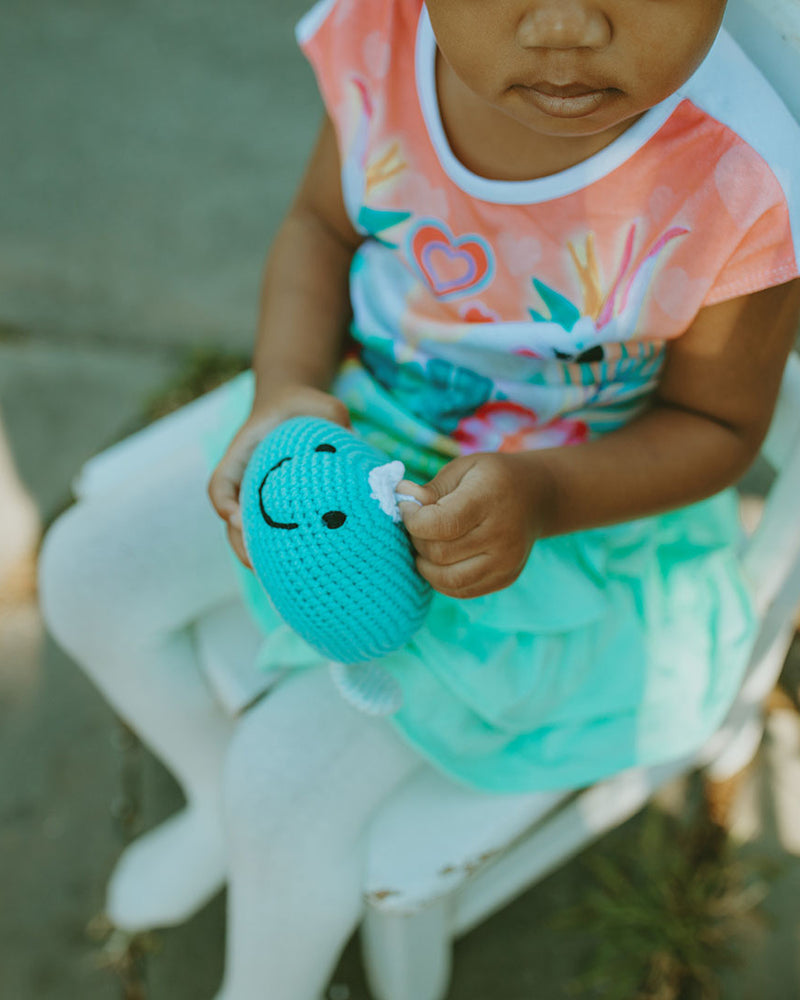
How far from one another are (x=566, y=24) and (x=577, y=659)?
494 millimetres

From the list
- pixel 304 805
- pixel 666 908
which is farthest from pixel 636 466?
pixel 666 908

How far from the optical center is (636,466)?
2.75 feet

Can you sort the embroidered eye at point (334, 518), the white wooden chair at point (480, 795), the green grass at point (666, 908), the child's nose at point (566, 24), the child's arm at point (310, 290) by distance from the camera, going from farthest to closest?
1. the green grass at point (666, 908)
2. the child's arm at point (310, 290)
3. the white wooden chair at point (480, 795)
4. the embroidered eye at point (334, 518)
5. the child's nose at point (566, 24)

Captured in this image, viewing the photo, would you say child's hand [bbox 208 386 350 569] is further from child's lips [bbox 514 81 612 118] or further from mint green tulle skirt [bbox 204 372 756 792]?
child's lips [bbox 514 81 612 118]

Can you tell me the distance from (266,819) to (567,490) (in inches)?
14.1

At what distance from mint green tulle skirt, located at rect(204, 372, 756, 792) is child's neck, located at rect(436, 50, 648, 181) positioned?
1.01ft

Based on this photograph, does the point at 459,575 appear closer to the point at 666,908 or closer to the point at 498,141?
the point at 498,141

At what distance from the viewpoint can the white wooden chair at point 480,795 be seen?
835mm

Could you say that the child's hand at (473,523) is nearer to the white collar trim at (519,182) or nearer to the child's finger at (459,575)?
the child's finger at (459,575)

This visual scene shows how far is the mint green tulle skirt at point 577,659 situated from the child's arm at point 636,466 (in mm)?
70

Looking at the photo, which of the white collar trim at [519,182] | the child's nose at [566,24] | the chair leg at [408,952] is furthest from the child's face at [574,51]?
the chair leg at [408,952]

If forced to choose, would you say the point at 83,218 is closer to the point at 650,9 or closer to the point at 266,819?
the point at 266,819

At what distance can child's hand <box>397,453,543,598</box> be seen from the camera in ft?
2.37

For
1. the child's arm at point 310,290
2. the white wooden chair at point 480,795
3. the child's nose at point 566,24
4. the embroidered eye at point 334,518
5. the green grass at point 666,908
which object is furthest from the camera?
the green grass at point 666,908
